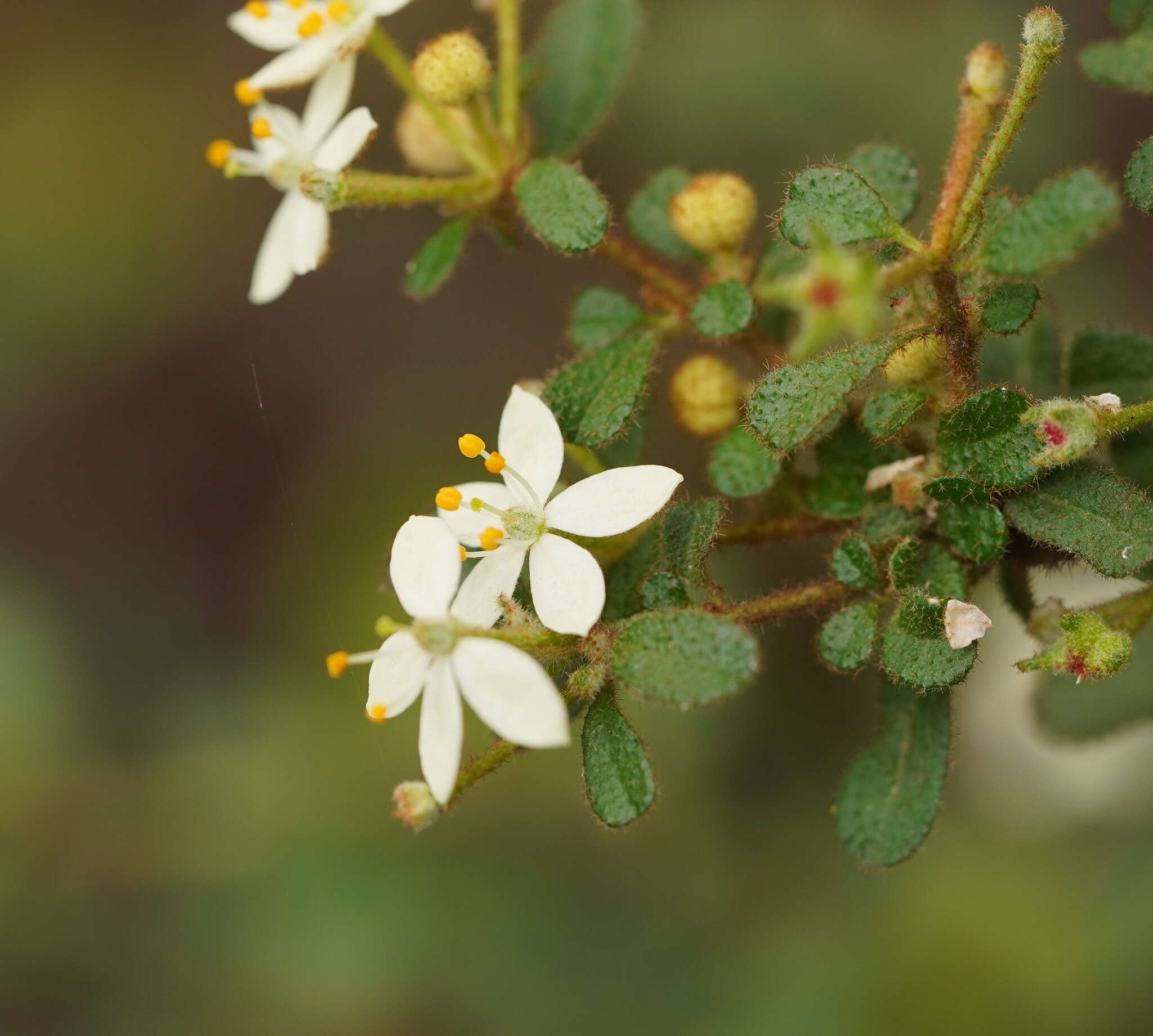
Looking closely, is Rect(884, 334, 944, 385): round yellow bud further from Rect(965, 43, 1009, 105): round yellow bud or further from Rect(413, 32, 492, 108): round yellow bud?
Rect(413, 32, 492, 108): round yellow bud

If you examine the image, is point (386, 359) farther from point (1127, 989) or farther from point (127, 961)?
point (1127, 989)

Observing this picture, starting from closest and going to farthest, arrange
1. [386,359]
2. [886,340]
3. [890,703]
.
A: [886,340] → [890,703] → [386,359]

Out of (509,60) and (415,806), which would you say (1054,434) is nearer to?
(415,806)

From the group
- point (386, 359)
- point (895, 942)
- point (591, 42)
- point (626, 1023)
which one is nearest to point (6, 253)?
point (386, 359)

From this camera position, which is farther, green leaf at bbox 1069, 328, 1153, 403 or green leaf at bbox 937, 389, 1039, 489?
green leaf at bbox 1069, 328, 1153, 403

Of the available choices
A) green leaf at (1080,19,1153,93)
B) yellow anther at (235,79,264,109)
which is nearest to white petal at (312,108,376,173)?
yellow anther at (235,79,264,109)

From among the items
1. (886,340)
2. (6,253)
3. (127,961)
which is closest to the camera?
(886,340)

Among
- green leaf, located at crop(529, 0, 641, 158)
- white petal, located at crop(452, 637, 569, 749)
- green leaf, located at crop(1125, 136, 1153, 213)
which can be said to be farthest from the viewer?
green leaf, located at crop(529, 0, 641, 158)
